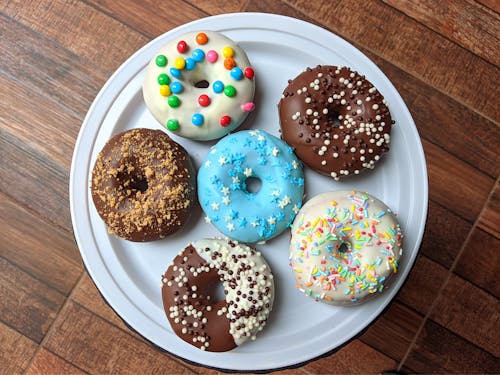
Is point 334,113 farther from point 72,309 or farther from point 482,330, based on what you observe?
point 72,309

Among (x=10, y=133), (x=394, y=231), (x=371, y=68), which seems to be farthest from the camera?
(x=10, y=133)

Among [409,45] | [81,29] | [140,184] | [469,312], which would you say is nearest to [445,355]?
[469,312]

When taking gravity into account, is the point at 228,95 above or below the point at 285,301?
above

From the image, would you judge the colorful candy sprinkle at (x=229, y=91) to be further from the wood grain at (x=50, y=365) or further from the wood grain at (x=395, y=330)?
the wood grain at (x=50, y=365)

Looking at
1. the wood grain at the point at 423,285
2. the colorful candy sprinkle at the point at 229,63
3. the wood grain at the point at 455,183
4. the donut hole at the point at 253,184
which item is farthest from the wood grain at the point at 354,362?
the colorful candy sprinkle at the point at 229,63

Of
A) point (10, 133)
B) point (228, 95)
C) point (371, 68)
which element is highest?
point (371, 68)

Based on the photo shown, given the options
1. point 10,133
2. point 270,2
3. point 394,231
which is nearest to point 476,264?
point 394,231
